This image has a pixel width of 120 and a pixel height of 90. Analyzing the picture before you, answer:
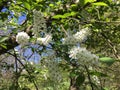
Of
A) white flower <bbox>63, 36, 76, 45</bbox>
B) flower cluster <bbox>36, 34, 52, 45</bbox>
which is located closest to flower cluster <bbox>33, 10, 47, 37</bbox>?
flower cluster <bbox>36, 34, 52, 45</bbox>

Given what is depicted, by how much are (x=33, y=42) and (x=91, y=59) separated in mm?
781

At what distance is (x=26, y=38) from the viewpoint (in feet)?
7.47

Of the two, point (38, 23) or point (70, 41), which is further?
point (38, 23)

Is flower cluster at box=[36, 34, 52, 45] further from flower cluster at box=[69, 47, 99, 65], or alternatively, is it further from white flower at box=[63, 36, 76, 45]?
flower cluster at box=[69, 47, 99, 65]

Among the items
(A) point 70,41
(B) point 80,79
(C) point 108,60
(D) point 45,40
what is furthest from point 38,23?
(C) point 108,60

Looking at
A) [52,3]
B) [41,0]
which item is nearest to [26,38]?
[41,0]

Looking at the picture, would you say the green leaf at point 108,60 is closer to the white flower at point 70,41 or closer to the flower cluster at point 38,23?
the white flower at point 70,41

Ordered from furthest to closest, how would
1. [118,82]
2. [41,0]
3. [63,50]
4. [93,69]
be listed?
[118,82]
[41,0]
[63,50]
[93,69]

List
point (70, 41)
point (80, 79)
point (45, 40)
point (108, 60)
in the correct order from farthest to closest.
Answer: point (45, 40) → point (70, 41) → point (80, 79) → point (108, 60)

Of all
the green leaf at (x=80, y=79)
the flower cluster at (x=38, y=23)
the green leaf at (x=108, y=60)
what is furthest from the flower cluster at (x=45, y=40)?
the green leaf at (x=108, y=60)

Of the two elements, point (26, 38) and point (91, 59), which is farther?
point (26, 38)

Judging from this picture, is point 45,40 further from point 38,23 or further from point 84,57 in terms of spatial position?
point 84,57

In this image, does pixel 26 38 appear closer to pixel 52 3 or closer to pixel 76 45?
pixel 76 45

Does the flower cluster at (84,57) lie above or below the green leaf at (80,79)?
above
